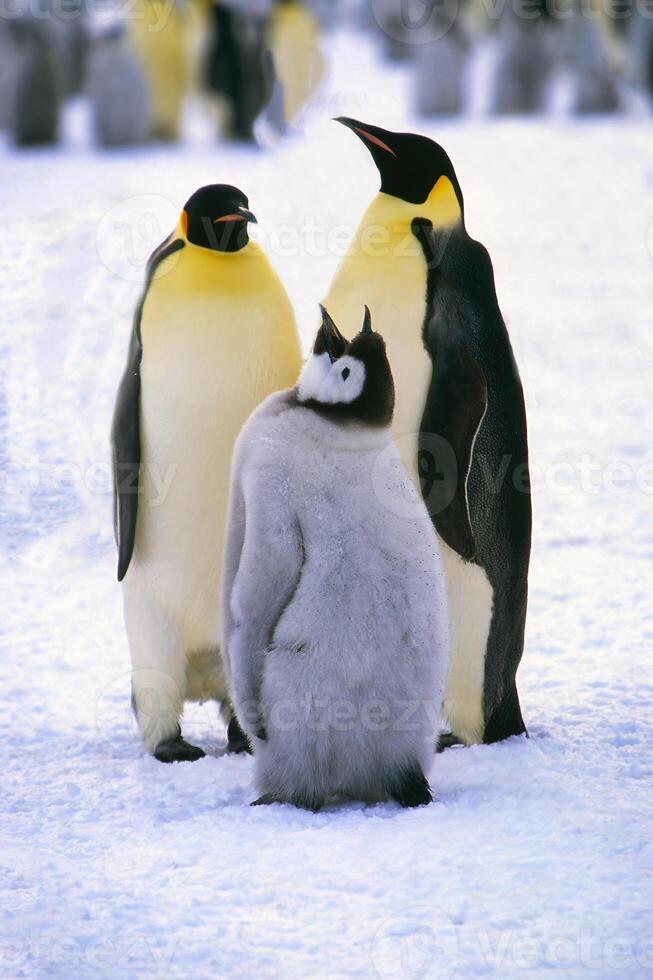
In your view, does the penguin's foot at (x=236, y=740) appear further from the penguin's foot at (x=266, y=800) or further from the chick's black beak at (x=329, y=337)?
the chick's black beak at (x=329, y=337)

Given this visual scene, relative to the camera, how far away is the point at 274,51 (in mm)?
10203

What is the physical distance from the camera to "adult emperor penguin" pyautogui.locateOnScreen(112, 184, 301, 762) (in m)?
2.50

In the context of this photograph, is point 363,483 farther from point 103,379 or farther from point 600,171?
point 600,171

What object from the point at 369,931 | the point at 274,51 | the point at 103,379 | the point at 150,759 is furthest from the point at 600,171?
the point at 369,931

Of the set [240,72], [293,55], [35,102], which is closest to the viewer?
[35,102]

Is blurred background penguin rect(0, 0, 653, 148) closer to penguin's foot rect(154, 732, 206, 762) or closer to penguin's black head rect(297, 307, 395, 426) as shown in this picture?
penguin's foot rect(154, 732, 206, 762)

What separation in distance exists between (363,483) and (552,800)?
591 millimetres

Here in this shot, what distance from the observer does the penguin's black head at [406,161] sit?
8.26 feet

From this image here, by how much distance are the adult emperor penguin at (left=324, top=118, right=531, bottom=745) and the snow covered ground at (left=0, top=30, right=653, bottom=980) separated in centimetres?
17

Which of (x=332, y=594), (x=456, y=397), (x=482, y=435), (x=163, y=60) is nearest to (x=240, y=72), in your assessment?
(x=163, y=60)

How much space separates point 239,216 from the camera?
2463mm

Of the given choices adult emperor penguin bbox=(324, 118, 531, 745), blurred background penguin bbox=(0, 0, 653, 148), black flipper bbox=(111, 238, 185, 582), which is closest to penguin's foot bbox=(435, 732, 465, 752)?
adult emperor penguin bbox=(324, 118, 531, 745)

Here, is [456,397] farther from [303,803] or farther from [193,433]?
[303,803]

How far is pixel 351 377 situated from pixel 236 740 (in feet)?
2.72
